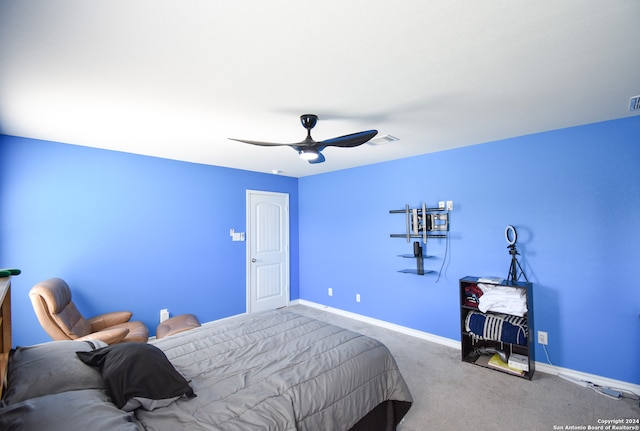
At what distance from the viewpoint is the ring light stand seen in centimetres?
314

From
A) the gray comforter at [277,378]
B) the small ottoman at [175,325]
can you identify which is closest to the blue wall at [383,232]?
the small ottoman at [175,325]

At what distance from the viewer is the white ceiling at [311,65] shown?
4.38 feet

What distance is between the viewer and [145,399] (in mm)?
1414

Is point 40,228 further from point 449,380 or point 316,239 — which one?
point 449,380

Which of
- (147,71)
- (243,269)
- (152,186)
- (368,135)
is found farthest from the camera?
(243,269)

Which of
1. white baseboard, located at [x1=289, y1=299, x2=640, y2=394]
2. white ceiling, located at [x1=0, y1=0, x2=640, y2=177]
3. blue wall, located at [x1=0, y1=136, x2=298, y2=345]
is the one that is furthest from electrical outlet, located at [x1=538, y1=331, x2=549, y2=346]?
blue wall, located at [x1=0, y1=136, x2=298, y2=345]

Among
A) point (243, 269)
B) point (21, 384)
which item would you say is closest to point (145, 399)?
point (21, 384)

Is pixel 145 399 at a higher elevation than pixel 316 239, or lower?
lower

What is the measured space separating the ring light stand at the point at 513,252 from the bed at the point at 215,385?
73.3 inches

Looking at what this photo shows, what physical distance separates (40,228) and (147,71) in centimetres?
258

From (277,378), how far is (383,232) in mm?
3049

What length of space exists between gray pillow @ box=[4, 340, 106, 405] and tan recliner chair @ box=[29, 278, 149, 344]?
3.71ft

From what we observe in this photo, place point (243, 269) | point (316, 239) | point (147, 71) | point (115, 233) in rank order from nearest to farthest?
point (147, 71) → point (115, 233) → point (243, 269) → point (316, 239)

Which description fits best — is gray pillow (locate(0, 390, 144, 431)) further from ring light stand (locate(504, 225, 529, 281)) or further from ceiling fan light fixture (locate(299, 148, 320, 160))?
ring light stand (locate(504, 225, 529, 281))
